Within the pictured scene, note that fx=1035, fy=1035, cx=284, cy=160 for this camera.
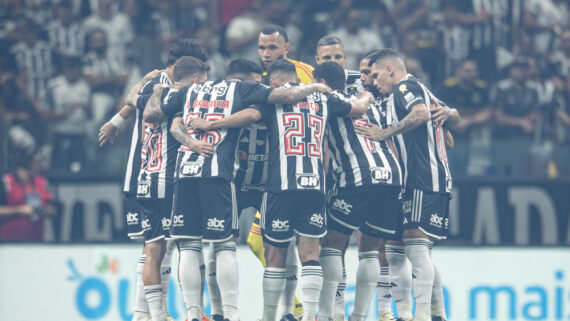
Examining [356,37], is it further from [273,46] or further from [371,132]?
[371,132]

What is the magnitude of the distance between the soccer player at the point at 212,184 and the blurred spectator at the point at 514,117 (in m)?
5.14

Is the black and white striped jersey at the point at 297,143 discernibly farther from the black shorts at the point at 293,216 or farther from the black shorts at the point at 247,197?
the black shorts at the point at 247,197

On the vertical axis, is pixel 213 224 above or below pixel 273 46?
below

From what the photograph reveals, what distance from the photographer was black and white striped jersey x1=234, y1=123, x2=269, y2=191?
30.5 ft

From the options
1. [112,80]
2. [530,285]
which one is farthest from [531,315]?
[112,80]

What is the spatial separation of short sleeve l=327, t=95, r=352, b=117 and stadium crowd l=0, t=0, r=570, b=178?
454cm

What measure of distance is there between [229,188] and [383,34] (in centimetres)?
665

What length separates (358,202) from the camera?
9008 mm

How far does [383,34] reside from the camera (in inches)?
580

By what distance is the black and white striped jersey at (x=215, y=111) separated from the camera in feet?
28.2

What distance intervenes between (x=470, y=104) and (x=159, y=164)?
589 cm

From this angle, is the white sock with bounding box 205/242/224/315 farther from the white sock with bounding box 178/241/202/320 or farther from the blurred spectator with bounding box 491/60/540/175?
the blurred spectator with bounding box 491/60/540/175

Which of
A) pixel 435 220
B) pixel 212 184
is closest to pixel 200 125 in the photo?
pixel 212 184

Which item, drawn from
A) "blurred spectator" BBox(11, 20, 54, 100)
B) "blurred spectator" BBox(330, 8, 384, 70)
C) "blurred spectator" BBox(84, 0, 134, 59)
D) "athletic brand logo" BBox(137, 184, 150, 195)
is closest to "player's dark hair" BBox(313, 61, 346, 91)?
"athletic brand logo" BBox(137, 184, 150, 195)
